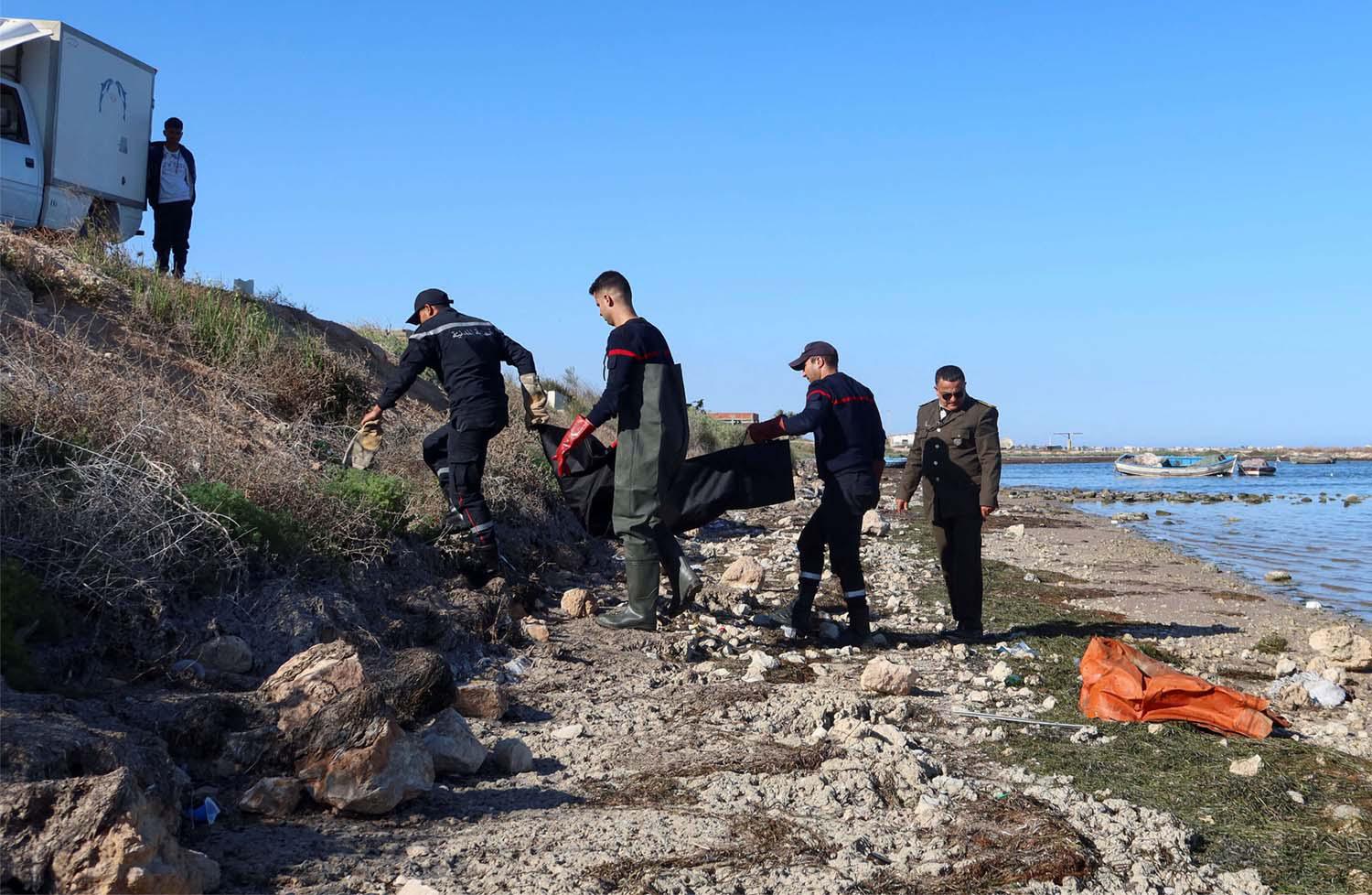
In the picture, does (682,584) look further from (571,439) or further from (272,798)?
(272,798)

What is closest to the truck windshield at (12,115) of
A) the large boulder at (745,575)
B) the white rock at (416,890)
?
the large boulder at (745,575)

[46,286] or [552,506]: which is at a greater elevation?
[46,286]

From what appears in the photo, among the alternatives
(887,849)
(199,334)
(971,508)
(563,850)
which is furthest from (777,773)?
(199,334)

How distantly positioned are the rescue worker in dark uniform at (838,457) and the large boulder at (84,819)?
4.74 metres

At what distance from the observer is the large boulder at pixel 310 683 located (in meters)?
4.33

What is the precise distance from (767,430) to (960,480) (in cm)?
153

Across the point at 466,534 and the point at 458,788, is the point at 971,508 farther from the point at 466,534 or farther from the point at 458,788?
the point at 458,788

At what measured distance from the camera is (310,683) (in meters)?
4.46

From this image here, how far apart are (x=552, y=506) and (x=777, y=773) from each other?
678 centimetres

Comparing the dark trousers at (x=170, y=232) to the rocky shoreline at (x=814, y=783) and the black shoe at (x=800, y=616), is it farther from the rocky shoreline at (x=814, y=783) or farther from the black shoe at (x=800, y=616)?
the black shoe at (x=800, y=616)

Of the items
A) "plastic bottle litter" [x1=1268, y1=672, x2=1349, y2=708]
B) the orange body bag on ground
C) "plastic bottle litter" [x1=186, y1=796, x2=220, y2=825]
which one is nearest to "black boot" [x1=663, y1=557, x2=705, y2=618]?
the orange body bag on ground

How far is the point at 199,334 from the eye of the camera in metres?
10.6

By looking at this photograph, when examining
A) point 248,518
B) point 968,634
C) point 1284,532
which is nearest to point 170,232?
point 248,518

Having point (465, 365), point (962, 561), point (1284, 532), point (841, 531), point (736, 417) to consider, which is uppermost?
point (736, 417)
